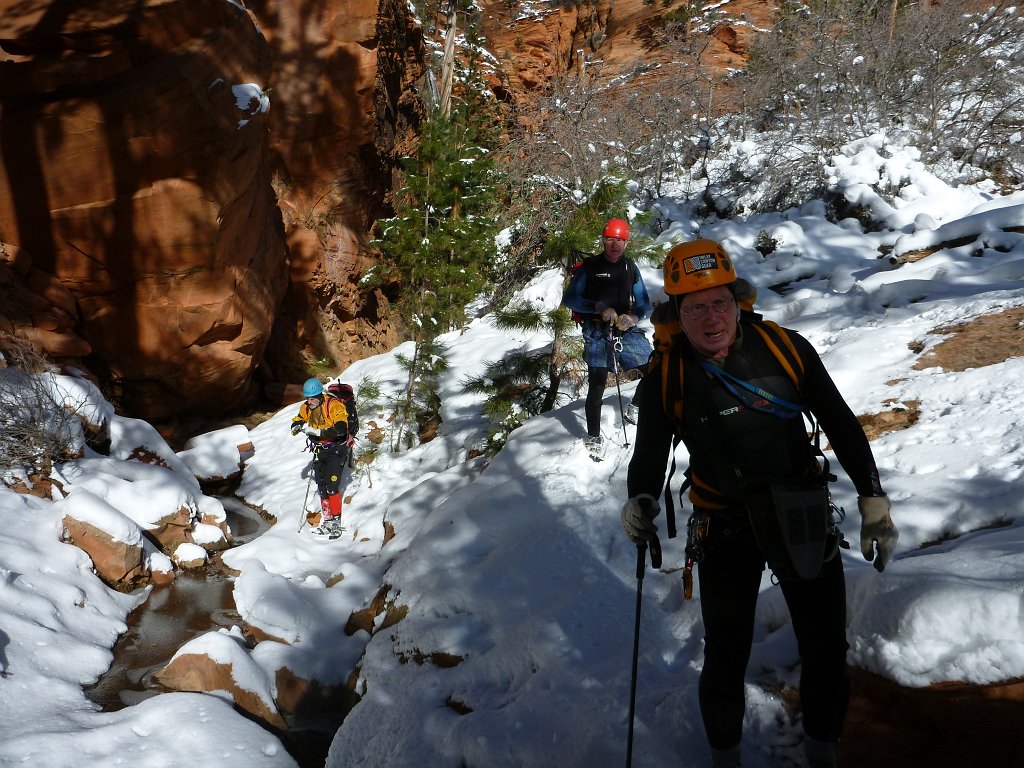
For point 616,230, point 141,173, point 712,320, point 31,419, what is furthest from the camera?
point 141,173

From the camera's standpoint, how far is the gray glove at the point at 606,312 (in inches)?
190

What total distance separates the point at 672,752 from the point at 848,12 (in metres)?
19.0

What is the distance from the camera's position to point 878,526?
2008 mm

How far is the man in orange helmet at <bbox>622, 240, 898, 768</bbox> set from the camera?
6.27 ft

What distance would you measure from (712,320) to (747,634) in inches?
41.8

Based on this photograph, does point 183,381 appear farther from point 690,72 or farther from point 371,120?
point 690,72

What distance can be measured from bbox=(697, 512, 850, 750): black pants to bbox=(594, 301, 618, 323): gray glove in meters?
2.95

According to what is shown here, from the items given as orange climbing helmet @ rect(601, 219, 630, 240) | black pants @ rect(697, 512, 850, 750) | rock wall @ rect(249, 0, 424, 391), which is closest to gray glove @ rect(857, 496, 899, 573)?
black pants @ rect(697, 512, 850, 750)

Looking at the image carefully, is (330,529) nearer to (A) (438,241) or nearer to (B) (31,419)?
(B) (31,419)

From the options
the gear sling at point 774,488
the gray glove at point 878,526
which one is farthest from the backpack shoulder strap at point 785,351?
the gray glove at point 878,526

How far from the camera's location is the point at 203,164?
8773 mm

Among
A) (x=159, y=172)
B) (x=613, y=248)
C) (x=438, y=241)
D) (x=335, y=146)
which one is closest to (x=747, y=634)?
(x=613, y=248)

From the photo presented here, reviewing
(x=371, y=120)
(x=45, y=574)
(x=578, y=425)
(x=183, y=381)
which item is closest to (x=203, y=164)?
(x=183, y=381)

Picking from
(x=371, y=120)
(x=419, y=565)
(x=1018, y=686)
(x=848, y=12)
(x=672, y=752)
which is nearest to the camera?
(x=1018, y=686)
